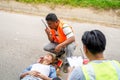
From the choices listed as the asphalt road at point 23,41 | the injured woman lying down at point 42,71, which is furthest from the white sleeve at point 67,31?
the asphalt road at point 23,41

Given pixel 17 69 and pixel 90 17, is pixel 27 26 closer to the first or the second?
pixel 90 17

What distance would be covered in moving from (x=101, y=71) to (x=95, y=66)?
7 centimetres

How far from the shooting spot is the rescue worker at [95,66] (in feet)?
8.64

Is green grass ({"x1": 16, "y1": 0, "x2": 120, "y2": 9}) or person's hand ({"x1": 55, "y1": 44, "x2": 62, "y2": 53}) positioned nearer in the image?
person's hand ({"x1": 55, "y1": 44, "x2": 62, "y2": 53})

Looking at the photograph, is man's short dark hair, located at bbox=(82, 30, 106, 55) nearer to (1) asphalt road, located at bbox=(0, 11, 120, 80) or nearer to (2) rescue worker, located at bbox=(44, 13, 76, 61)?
(2) rescue worker, located at bbox=(44, 13, 76, 61)

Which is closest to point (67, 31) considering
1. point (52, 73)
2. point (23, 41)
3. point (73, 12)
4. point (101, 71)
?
point (52, 73)

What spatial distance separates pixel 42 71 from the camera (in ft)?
18.1

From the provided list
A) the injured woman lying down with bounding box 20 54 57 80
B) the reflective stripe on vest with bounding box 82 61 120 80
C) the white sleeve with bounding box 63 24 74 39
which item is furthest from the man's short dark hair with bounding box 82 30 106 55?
the white sleeve with bounding box 63 24 74 39

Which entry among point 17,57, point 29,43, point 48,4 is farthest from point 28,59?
point 48,4

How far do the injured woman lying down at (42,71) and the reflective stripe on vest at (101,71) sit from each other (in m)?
2.71

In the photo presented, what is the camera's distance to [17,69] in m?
6.36

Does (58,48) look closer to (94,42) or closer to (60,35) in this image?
(60,35)

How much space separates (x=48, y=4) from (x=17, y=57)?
4167 millimetres

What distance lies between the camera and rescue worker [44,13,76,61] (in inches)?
227
